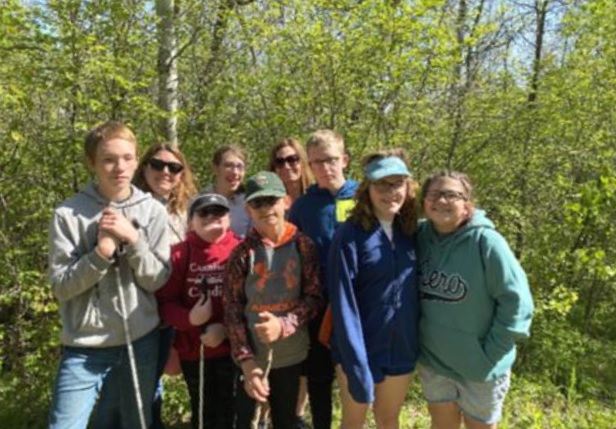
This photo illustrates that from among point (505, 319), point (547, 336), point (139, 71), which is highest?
point (139, 71)

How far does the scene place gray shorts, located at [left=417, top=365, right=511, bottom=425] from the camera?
2848mm

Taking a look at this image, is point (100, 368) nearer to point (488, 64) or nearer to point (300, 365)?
point (300, 365)

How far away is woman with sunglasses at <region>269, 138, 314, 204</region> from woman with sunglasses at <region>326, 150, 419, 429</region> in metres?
0.92

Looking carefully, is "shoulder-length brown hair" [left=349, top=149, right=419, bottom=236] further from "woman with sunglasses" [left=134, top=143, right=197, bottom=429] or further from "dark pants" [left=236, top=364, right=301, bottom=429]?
"woman with sunglasses" [left=134, top=143, right=197, bottom=429]

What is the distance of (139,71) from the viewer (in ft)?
16.6

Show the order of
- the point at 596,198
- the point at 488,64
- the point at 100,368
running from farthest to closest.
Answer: the point at 488,64
the point at 596,198
the point at 100,368

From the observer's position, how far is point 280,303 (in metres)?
2.80

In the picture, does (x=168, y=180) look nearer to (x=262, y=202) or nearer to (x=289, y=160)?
(x=289, y=160)

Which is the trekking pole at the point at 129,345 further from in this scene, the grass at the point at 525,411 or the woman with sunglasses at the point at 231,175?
the grass at the point at 525,411

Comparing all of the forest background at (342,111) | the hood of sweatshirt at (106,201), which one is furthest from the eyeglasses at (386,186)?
the forest background at (342,111)

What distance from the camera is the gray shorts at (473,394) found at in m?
2.85

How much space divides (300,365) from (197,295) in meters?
0.68

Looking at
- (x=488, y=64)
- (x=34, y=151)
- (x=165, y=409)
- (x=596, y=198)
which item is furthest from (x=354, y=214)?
(x=488, y=64)

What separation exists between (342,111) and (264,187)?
126 inches
